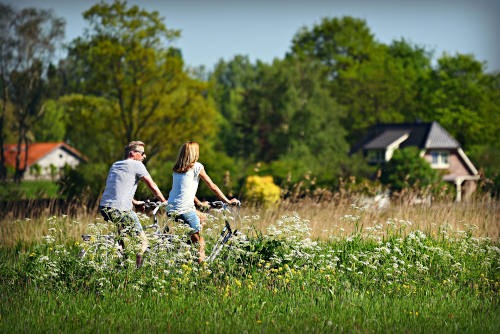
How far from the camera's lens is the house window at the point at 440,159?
4894 centimetres

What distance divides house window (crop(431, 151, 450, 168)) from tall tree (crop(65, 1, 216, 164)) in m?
19.4

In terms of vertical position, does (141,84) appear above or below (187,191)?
above

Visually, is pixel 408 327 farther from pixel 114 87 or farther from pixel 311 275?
pixel 114 87

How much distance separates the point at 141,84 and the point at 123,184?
93.1 feet

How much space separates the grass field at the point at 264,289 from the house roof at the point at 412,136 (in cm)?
3893

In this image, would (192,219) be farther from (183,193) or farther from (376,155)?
(376,155)

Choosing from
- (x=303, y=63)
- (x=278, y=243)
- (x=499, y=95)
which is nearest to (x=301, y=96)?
(x=303, y=63)

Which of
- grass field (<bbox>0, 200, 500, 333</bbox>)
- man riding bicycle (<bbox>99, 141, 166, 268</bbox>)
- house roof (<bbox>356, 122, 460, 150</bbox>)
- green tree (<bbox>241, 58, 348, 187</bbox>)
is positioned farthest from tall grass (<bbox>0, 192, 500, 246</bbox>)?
house roof (<bbox>356, 122, 460, 150</bbox>)

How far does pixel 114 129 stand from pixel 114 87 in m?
2.20

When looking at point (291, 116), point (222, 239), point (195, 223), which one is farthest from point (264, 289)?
point (291, 116)

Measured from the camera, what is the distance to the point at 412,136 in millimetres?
49062

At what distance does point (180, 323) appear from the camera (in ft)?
20.6

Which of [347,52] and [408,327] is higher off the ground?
[347,52]

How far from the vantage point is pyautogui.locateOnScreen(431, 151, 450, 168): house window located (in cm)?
4894
